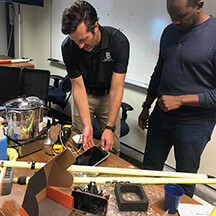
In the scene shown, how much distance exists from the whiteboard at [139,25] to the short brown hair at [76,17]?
1.08 meters

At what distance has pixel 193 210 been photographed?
0.98 meters

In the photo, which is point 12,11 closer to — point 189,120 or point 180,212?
point 189,120

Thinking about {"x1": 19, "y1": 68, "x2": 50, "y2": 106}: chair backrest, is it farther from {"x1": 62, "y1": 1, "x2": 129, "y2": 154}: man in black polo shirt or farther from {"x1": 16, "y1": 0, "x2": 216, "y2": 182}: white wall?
{"x1": 16, "y1": 0, "x2": 216, "y2": 182}: white wall

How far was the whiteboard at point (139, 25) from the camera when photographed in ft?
7.37

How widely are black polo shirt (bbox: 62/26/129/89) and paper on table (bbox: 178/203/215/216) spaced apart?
0.99 meters

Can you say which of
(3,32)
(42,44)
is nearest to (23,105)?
(42,44)

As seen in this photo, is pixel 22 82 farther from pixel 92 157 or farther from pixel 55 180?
pixel 55 180

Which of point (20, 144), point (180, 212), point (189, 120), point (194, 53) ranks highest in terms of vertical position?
point (194, 53)

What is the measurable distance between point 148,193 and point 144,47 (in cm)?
174

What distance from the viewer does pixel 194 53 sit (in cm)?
134

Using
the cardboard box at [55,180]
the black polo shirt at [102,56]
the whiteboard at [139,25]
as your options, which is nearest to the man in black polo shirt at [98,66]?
the black polo shirt at [102,56]

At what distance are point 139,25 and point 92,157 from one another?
5.56ft

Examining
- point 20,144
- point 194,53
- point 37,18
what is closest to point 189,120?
point 194,53

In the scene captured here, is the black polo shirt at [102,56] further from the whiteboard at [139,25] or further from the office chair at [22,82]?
the whiteboard at [139,25]
